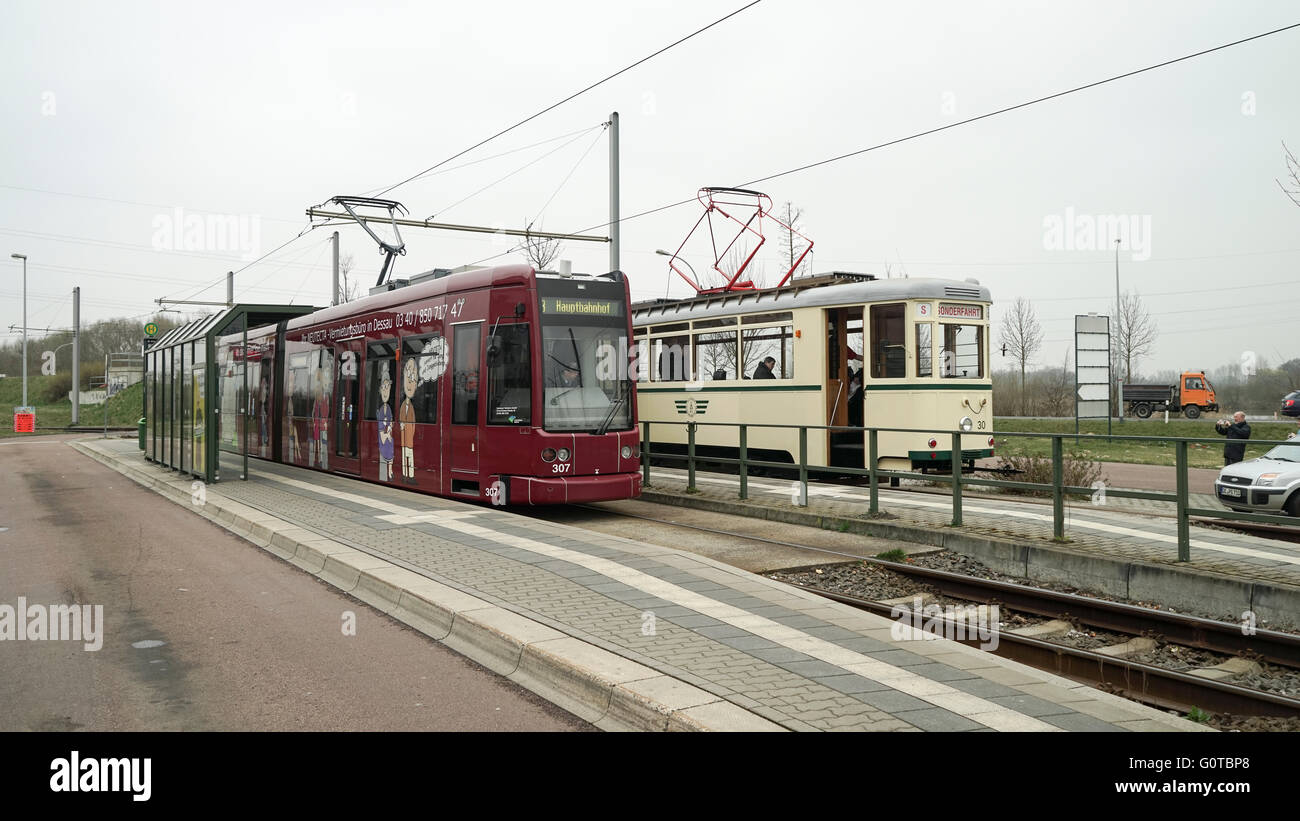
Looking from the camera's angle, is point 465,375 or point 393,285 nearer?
point 465,375

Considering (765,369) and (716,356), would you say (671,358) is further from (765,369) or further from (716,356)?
(765,369)

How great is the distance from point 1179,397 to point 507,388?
4731 centimetres

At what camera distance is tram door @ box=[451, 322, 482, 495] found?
12.9 m

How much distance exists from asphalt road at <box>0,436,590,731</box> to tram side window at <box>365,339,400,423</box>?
16.1 ft

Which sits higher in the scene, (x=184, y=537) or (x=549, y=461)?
(x=549, y=461)

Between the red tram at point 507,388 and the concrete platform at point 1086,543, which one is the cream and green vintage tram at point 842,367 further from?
the red tram at point 507,388

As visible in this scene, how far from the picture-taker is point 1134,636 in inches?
311
